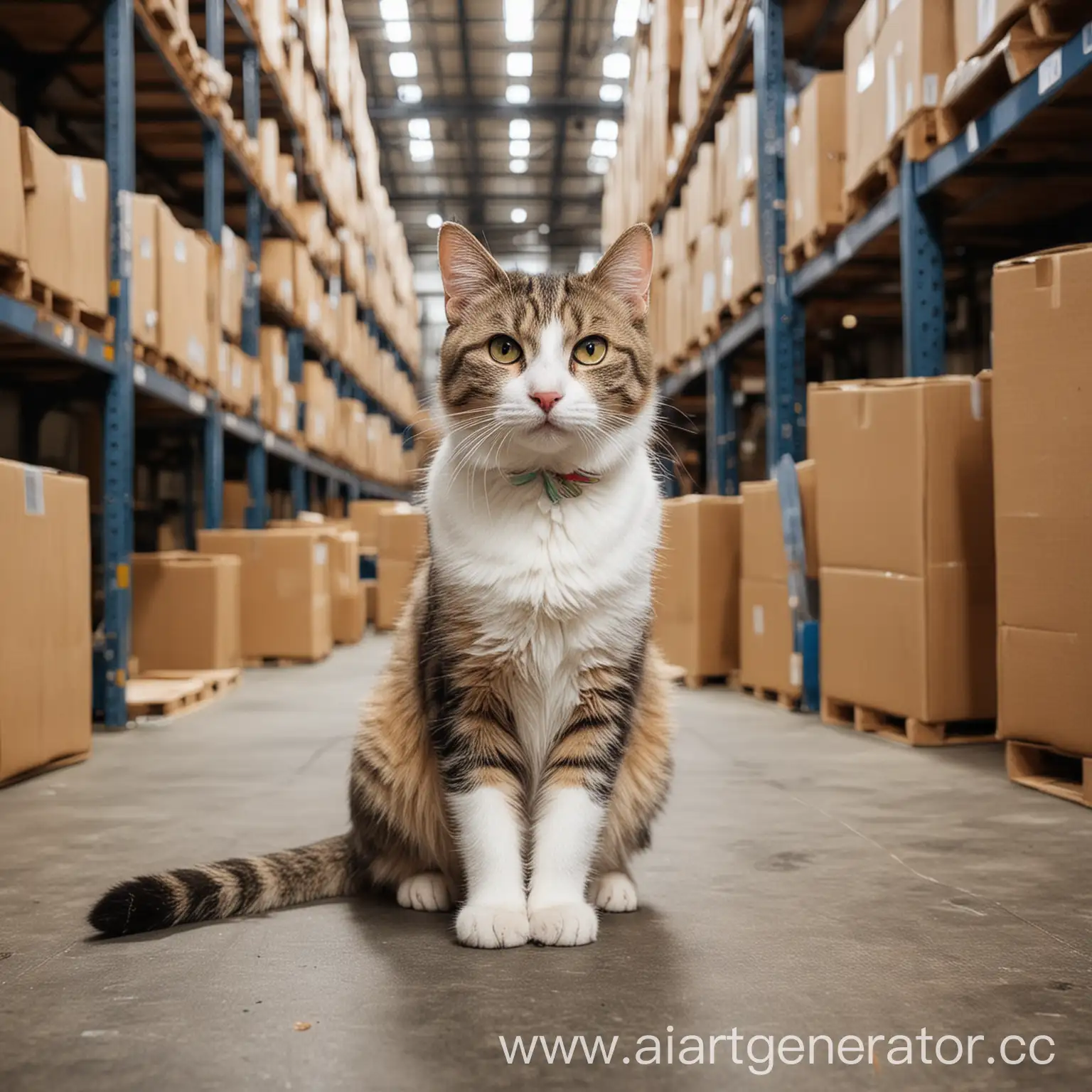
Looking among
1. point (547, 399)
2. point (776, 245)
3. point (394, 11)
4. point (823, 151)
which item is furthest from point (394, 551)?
point (547, 399)

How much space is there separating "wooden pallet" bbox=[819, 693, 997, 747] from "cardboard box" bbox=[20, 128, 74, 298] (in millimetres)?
3297

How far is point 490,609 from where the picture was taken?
1.82 meters

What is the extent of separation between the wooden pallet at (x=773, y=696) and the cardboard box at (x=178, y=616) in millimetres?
2718

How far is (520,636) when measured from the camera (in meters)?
1.83

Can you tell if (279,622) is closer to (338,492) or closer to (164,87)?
(164,87)

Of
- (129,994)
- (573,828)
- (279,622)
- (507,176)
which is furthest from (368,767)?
(507,176)

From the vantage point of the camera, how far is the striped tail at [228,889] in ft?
5.80

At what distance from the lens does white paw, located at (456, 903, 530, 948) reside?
177 cm

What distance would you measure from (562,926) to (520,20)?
12402 millimetres

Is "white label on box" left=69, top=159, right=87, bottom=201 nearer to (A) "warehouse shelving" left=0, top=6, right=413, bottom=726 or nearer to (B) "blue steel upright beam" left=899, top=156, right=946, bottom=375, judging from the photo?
(A) "warehouse shelving" left=0, top=6, right=413, bottom=726

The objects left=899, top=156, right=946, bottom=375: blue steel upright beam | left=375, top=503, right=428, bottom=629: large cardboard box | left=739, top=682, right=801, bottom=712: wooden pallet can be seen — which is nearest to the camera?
left=899, top=156, right=946, bottom=375: blue steel upright beam

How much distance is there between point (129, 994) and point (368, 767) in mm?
562

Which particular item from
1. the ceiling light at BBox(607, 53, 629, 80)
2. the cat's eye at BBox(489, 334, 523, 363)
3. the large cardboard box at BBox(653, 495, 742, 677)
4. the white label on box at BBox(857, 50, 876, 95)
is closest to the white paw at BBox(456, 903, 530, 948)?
the cat's eye at BBox(489, 334, 523, 363)

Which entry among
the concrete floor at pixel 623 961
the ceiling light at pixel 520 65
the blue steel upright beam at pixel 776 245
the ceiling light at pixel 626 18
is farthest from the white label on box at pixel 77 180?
the ceiling light at pixel 520 65
